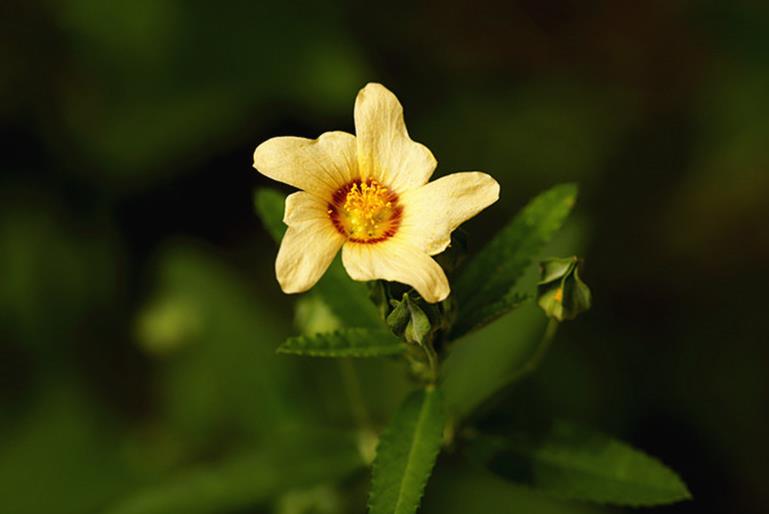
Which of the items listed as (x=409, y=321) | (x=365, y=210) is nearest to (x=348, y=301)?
(x=365, y=210)

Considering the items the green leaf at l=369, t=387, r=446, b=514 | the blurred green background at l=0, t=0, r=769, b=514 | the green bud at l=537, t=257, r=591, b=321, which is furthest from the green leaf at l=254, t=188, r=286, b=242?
the blurred green background at l=0, t=0, r=769, b=514

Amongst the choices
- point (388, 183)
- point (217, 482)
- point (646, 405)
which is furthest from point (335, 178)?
point (646, 405)

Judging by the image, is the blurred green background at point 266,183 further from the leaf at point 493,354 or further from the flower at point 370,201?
the flower at point 370,201

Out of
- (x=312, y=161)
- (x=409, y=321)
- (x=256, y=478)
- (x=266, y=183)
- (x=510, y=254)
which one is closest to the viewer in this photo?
(x=409, y=321)

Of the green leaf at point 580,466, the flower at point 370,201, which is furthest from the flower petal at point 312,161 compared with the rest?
the green leaf at point 580,466

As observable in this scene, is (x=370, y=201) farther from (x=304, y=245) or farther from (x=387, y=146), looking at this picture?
(x=304, y=245)

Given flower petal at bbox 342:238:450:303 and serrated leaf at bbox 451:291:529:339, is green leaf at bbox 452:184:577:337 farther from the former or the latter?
flower petal at bbox 342:238:450:303
